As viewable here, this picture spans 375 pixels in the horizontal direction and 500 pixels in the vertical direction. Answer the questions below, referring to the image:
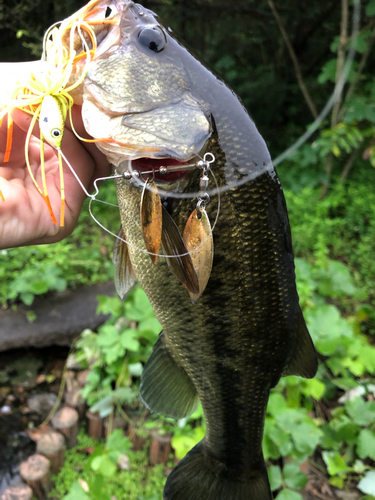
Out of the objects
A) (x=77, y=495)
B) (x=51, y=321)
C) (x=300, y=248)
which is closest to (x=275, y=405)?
(x=77, y=495)

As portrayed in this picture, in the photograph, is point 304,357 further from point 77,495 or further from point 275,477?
point 77,495

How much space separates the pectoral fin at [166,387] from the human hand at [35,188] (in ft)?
1.76

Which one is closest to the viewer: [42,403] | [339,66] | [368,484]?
[368,484]

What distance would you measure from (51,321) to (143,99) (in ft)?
7.99

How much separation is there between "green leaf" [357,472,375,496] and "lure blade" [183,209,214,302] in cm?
172

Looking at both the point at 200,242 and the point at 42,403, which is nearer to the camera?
the point at 200,242

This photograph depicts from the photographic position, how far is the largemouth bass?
0.80 m

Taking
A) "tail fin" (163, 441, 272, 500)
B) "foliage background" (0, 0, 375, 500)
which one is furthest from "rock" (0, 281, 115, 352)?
"tail fin" (163, 441, 272, 500)

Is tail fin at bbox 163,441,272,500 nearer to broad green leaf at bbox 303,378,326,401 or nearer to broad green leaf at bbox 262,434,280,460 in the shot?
broad green leaf at bbox 262,434,280,460

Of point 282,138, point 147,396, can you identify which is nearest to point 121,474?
point 147,396

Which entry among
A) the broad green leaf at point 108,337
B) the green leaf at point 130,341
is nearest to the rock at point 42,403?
the broad green leaf at point 108,337

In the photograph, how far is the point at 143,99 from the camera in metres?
0.81

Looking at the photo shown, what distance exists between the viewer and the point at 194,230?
803mm

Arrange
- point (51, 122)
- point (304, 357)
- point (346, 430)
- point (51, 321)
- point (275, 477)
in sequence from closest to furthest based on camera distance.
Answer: point (51, 122), point (304, 357), point (275, 477), point (346, 430), point (51, 321)
